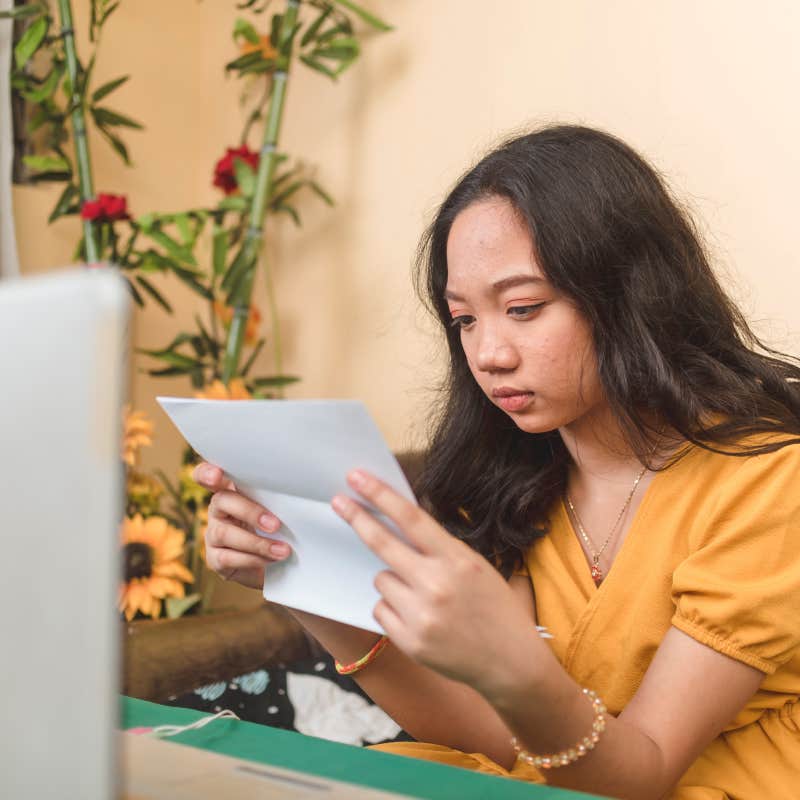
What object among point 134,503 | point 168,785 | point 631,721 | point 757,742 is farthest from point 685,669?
point 134,503

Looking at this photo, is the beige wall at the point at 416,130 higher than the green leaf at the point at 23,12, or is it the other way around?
the green leaf at the point at 23,12

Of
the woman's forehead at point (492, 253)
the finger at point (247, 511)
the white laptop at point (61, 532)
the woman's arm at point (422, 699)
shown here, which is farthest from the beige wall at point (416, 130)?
the white laptop at point (61, 532)

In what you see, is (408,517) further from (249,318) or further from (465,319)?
(249,318)

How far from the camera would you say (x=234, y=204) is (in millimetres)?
1874

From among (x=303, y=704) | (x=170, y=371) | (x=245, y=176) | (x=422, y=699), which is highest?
(x=245, y=176)

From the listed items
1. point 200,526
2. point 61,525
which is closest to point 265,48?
point 200,526

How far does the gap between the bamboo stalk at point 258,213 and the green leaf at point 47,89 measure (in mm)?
417

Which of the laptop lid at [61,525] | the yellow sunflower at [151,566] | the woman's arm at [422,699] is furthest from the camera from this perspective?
the yellow sunflower at [151,566]

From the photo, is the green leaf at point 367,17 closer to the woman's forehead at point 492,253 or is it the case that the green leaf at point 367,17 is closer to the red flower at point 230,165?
the red flower at point 230,165

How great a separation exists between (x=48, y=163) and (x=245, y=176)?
0.39 meters

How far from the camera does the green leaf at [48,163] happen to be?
1.81 metres

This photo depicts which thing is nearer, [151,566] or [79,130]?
[151,566]

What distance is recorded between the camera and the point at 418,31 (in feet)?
5.96

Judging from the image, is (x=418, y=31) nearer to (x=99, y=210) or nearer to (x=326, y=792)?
(x=99, y=210)
